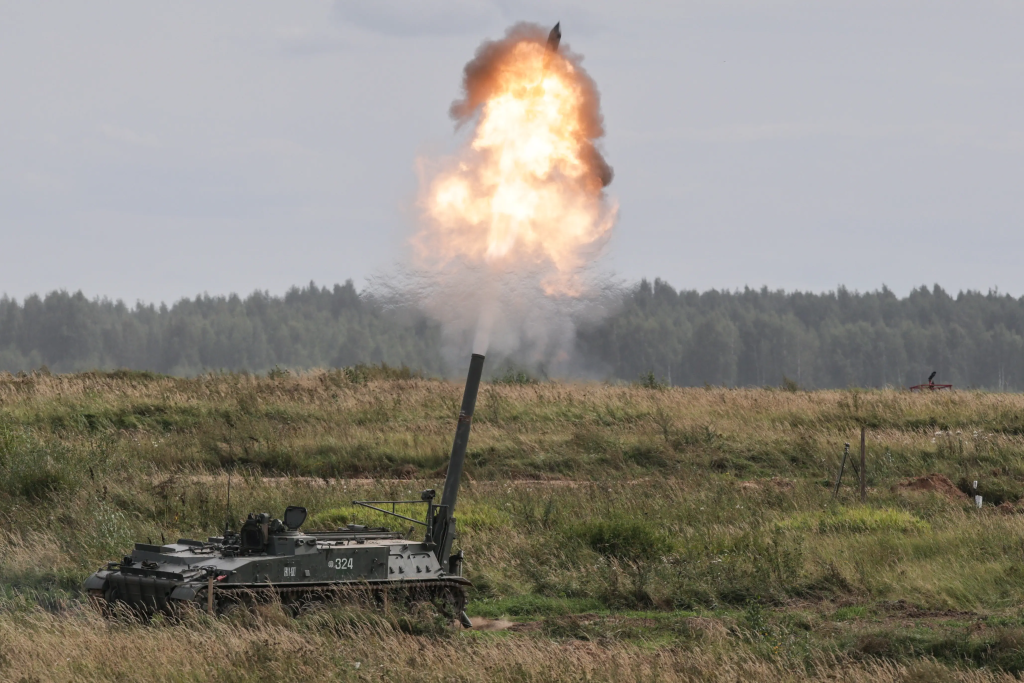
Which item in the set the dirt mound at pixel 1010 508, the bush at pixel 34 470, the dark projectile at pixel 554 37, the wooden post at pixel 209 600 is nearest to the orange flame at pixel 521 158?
the dark projectile at pixel 554 37

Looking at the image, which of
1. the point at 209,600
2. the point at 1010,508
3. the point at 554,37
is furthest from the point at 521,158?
the point at 1010,508

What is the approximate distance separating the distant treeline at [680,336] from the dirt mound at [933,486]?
46955mm

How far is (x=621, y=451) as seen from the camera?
3142 centimetres

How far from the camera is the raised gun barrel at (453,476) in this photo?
16.0 m

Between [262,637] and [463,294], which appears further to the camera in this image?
[463,294]

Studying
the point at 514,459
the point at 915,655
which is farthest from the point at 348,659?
the point at 514,459

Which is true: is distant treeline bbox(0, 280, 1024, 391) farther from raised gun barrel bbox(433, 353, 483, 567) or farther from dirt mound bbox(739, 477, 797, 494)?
raised gun barrel bbox(433, 353, 483, 567)

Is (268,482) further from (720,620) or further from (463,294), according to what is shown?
(720,620)

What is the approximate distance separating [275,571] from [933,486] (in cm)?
1656

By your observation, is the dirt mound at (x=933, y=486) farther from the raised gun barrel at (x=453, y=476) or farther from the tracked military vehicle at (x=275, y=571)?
the tracked military vehicle at (x=275, y=571)

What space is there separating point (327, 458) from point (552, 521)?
9782mm

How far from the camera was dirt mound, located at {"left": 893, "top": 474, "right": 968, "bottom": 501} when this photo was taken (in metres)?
25.9

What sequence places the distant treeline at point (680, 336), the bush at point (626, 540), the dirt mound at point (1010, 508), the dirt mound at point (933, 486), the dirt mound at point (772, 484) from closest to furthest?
the bush at point (626, 540), the dirt mound at point (1010, 508), the dirt mound at point (933, 486), the dirt mound at point (772, 484), the distant treeline at point (680, 336)

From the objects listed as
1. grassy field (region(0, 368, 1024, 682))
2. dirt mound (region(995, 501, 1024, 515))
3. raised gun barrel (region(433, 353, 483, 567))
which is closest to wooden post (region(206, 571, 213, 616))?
grassy field (region(0, 368, 1024, 682))
